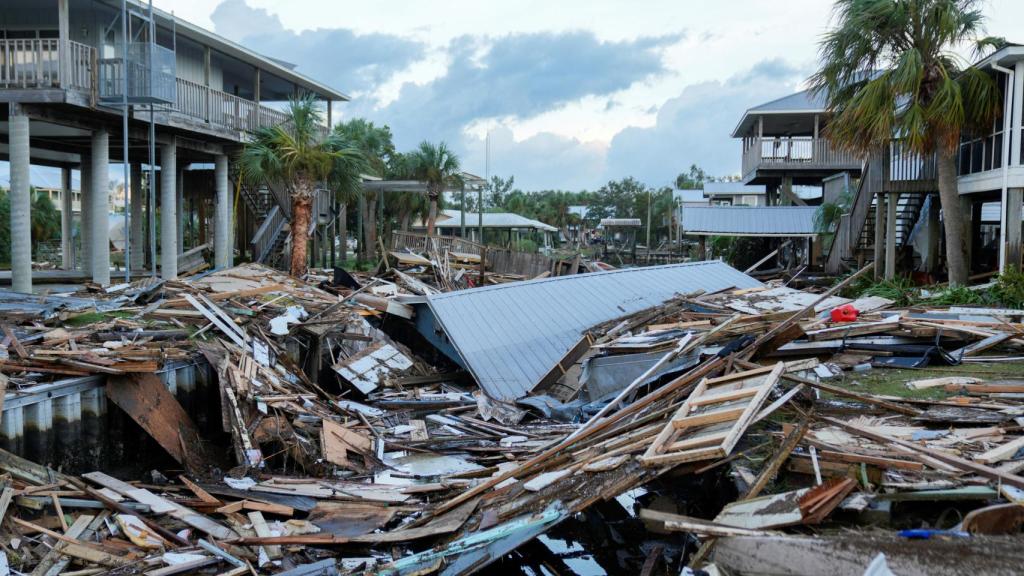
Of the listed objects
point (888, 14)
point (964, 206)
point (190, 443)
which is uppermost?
point (888, 14)

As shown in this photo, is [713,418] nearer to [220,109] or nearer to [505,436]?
[505,436]

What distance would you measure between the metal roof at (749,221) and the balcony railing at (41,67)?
63.0 feet

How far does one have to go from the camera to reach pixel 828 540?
471 centimetres

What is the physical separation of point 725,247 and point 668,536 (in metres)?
27.5

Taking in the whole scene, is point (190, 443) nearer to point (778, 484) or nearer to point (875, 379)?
point (778, 484)

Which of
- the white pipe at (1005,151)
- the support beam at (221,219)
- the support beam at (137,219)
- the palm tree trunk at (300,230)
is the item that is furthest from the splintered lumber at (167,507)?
the support beam at (137,219)

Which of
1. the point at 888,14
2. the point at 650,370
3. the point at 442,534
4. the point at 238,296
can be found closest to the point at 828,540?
the point at 442,534

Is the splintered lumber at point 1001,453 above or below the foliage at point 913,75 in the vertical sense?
below

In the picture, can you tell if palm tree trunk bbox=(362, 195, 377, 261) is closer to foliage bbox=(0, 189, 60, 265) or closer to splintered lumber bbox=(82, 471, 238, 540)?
foliage bbox=(0, 189, 60, 265)

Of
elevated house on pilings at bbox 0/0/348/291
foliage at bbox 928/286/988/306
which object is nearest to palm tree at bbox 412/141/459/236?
elevated house on pilings at bbox 0/0/348/291

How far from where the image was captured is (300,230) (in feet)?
65.7

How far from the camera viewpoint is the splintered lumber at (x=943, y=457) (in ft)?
16.8

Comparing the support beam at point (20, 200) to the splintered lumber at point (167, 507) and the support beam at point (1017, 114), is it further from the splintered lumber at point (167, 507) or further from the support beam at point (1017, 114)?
the support beam at point (1017, 114)

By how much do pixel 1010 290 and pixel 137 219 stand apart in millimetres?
22824
